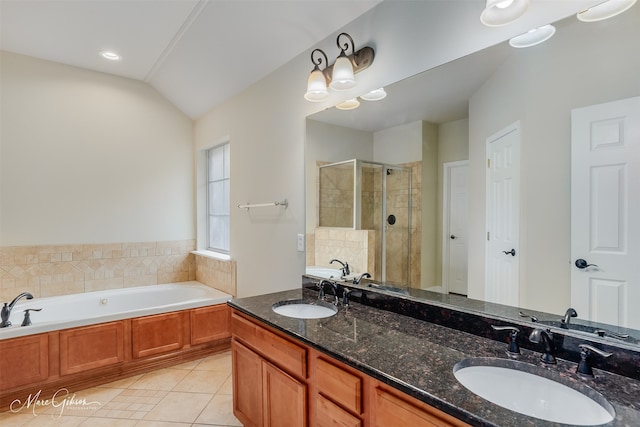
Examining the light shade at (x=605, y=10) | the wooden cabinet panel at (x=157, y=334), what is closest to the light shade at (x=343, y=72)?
the light shade at (x=605, y=10)

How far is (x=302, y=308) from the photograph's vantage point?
6.56 feet

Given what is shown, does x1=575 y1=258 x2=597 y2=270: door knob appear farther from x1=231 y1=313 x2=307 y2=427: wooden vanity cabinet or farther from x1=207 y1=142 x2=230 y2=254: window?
x1=207 y1=142 x2=230 y2=254: window

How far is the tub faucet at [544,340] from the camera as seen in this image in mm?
1101

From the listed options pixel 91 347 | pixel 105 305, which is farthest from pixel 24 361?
pixel 105 305

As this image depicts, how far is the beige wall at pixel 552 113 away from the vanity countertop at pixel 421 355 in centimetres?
28

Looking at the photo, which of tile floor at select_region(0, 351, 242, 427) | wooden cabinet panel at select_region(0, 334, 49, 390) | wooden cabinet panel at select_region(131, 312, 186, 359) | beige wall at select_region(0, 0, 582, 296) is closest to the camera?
tile floor at select_region(0, 351, 242, 427)

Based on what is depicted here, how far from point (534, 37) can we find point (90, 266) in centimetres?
410

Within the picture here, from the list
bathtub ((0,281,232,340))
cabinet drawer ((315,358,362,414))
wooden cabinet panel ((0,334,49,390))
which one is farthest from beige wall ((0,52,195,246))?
cabinet drawer ((315,358,362,414))

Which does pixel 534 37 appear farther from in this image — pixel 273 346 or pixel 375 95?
pixel 273 346

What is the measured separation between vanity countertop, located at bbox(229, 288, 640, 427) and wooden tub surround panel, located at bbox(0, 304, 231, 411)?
1.54 m

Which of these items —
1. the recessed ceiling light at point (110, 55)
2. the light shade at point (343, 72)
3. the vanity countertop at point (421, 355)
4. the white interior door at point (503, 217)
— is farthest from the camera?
the recessed ceiling light at point (110, 55)

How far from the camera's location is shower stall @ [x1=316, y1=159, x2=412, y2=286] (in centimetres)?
181

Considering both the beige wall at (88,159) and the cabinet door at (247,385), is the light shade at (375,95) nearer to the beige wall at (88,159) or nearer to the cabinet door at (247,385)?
the cabinet door at (247,385)

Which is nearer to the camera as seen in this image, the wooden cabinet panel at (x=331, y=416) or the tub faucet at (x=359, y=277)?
the wooden cabinet panel at (x=331, y=416)
